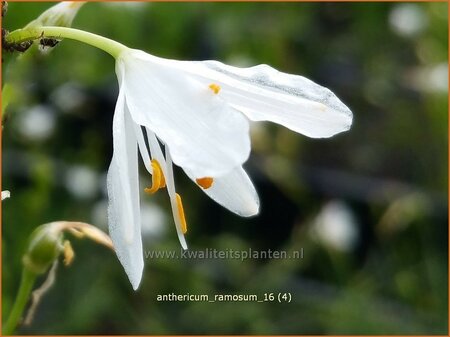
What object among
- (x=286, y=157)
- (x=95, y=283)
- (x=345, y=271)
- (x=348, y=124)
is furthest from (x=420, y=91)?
(x=348, y=124)

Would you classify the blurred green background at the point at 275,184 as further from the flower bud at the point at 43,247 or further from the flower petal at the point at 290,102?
the flower petal at the point at 290,102

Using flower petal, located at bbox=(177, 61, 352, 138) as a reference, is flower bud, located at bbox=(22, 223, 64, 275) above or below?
below

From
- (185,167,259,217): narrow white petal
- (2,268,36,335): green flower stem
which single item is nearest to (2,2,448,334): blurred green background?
(2,268,36,335): green flower stem

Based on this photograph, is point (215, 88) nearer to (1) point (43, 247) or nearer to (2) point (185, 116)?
(2) point (185, 116)

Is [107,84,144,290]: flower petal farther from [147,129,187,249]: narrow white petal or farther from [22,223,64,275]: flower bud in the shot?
[22,223,64,275]: flower bud

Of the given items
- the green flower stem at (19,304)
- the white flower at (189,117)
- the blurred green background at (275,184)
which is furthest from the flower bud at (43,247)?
the blurred green background at (275,184)

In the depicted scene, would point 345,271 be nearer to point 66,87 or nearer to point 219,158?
point 66,87
